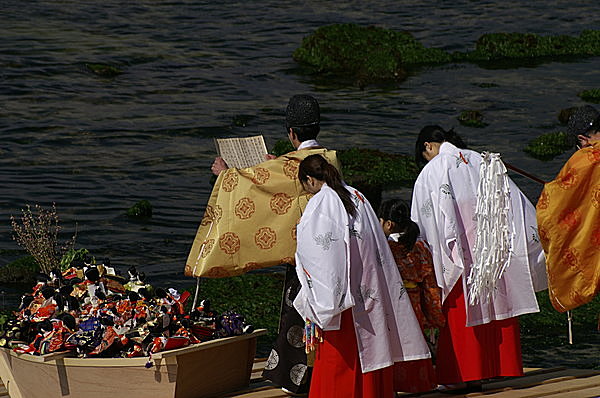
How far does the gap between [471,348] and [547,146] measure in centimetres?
1362

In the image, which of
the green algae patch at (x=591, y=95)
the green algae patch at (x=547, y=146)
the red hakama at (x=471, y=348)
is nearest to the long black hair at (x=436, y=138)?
the red hakama at (x=471, y=348)

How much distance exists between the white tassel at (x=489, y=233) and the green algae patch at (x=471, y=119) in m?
15.0

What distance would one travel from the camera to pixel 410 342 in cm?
668

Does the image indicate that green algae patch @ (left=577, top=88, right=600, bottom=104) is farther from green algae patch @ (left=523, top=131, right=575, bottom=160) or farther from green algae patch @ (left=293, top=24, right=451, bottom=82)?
green algae patch @ (left=293, top=24, right=451, bottom=82)

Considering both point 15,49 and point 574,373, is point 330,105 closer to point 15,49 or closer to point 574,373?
point 15,49

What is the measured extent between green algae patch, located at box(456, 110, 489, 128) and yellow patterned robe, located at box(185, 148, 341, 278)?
49.6 feet

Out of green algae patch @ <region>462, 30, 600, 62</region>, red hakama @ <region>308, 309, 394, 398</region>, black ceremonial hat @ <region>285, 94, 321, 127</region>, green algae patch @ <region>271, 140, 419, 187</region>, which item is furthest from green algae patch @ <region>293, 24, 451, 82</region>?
red hakama @ <region>308, 309, 394, 398</region>

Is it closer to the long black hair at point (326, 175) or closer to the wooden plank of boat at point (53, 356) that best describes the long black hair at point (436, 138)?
the long black hair at point (326, 175)

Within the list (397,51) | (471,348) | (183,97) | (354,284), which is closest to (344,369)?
(354,284)

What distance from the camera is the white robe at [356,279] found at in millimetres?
6305

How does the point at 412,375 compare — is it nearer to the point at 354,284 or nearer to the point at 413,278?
the point at 413,278

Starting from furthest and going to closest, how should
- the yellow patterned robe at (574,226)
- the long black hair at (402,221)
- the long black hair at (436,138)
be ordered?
the long black hair at (436,138) < the long black hair at (402,221) < the yellow patterned robe at (574,226)

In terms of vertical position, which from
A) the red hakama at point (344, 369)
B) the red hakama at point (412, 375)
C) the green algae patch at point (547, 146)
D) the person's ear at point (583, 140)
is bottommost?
the red hakama at point (412, 375)

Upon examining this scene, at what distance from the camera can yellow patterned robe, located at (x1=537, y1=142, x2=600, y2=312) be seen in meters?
6.73
